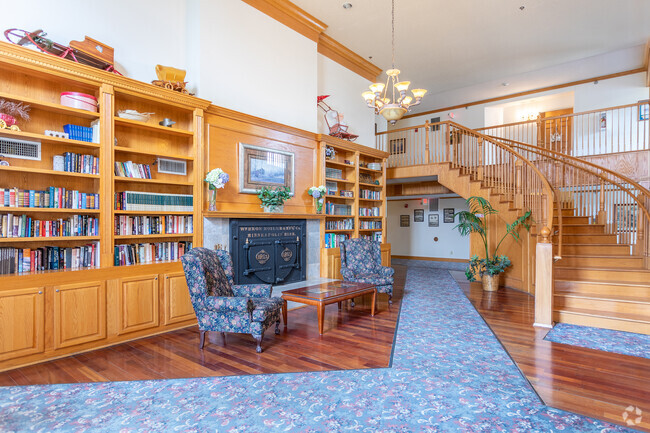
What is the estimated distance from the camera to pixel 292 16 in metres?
6.47

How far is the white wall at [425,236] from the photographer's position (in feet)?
36.7

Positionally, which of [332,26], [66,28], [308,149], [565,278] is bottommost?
[565,278]

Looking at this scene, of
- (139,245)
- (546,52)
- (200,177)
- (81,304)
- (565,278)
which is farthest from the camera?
(546,52)

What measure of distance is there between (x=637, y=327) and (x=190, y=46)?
688cm

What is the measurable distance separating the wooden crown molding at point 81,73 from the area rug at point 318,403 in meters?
2.92

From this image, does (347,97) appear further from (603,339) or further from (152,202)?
(603,339)

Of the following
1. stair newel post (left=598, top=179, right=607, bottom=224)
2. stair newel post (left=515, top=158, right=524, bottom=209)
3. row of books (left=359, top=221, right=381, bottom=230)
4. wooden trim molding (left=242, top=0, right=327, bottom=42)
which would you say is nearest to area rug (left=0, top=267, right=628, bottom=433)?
stair newel post (left=515, top=158, right=524, bottom=209)

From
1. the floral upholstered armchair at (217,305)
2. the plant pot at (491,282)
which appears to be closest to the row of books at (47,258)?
the floral upholstered armchair at (217,305)

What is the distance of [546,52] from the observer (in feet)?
27.6

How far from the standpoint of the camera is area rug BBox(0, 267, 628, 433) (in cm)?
237

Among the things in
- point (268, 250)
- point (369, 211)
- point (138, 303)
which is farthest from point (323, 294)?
point (369, 211)

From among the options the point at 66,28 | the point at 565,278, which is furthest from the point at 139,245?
the point at 565,278

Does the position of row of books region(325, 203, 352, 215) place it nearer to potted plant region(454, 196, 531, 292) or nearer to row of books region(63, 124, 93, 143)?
potted plant region(454, 196, 531, 292)

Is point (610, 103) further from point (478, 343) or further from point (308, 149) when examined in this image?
point (478, 343)
